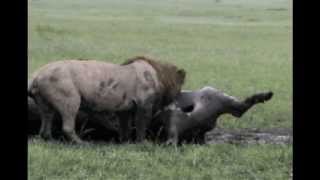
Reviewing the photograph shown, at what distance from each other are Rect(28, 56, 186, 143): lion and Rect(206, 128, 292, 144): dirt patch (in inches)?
26.2

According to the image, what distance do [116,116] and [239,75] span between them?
614cm

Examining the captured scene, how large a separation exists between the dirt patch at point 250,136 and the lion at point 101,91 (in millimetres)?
665

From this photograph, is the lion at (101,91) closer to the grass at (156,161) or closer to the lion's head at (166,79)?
the lion's head at (166,79)

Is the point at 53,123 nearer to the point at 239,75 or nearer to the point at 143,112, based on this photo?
the point at 143,112

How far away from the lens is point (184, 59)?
49.3ft

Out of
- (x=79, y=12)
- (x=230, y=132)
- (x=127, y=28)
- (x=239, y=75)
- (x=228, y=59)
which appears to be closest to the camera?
(x=230, y=132)

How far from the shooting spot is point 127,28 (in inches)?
843

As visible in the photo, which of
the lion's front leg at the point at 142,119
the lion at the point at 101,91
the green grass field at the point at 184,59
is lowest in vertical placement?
the green grass field at the point at 184,59

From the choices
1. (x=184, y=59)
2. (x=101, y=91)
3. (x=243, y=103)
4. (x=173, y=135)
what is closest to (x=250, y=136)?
(x=243, y=103)

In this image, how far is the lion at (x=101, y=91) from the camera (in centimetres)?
646

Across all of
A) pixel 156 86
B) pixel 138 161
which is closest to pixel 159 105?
pixel 156 86

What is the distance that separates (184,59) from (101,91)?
851 centimetres

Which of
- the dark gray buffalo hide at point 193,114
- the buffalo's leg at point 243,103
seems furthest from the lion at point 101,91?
the buffalo's leg at point 243,103
